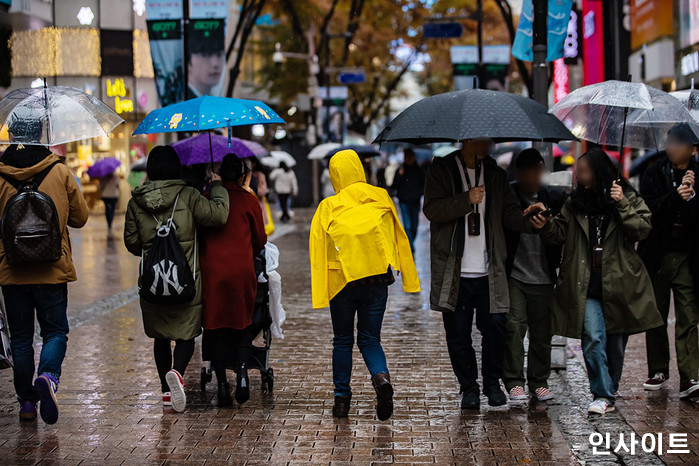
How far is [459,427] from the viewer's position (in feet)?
20.0

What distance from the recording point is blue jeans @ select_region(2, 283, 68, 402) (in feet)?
20.7

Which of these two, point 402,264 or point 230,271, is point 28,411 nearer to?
point 230,271

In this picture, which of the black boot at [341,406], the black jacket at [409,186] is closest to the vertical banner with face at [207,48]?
the black jacket at [409,186]

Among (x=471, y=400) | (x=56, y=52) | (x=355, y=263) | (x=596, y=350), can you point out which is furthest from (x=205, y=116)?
(x=56, y=52)

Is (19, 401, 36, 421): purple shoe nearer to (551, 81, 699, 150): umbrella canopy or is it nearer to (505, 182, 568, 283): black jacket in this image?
(505, 182, 568, 283): black jacket

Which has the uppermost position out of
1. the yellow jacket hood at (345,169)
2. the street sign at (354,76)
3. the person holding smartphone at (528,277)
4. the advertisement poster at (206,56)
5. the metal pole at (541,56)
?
the street sign at (354,76)

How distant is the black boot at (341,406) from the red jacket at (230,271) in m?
0.87

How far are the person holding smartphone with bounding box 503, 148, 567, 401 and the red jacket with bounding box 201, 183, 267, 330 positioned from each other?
184cm

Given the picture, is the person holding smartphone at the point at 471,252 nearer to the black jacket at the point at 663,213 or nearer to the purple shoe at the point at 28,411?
the black jacket at the point at 663,213

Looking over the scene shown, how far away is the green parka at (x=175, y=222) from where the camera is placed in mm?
6449

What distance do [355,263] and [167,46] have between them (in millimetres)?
9740

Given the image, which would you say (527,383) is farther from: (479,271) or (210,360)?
(210,360)

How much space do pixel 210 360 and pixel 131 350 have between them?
2.14m

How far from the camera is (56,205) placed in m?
6.33
